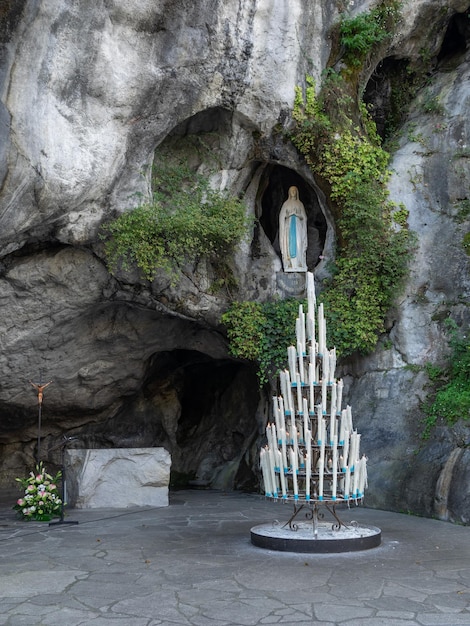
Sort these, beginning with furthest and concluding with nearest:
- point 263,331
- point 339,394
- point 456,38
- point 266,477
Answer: point 456,38, point 263,331, point 339,394, point 266,477

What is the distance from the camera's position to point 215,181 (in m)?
11.7

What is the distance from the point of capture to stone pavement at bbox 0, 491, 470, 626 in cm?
475

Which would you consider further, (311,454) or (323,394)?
(323,394)

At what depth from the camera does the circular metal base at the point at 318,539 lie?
683cm

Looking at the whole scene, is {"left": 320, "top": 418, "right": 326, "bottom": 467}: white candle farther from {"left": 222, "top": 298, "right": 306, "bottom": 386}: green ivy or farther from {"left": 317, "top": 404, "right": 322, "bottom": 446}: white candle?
{"left": 222, "top": 298, "right": 306, "bottom": 386}: green ivy

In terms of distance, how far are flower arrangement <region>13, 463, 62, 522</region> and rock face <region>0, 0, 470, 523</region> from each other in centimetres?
181

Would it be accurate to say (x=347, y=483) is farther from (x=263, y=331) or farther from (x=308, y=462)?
(x=263, y=331)

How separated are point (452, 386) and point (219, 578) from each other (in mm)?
5541

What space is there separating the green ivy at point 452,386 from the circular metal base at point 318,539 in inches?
114

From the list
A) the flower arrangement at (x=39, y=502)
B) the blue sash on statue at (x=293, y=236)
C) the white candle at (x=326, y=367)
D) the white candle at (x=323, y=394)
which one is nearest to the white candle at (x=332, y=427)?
the white candle at (x=323, y=394)

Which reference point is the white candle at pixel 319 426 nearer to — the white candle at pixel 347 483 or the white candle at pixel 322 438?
the white candle at pixel 322 438

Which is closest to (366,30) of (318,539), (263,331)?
(263,331)

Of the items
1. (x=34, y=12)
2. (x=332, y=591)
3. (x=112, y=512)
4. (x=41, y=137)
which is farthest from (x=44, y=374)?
(x=332, y=591)

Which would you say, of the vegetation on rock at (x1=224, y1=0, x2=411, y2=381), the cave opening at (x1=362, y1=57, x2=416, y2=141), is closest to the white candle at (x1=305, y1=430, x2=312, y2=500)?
the vegetation on rock at (x1=224, y1=0, x2=411, y2=381)
